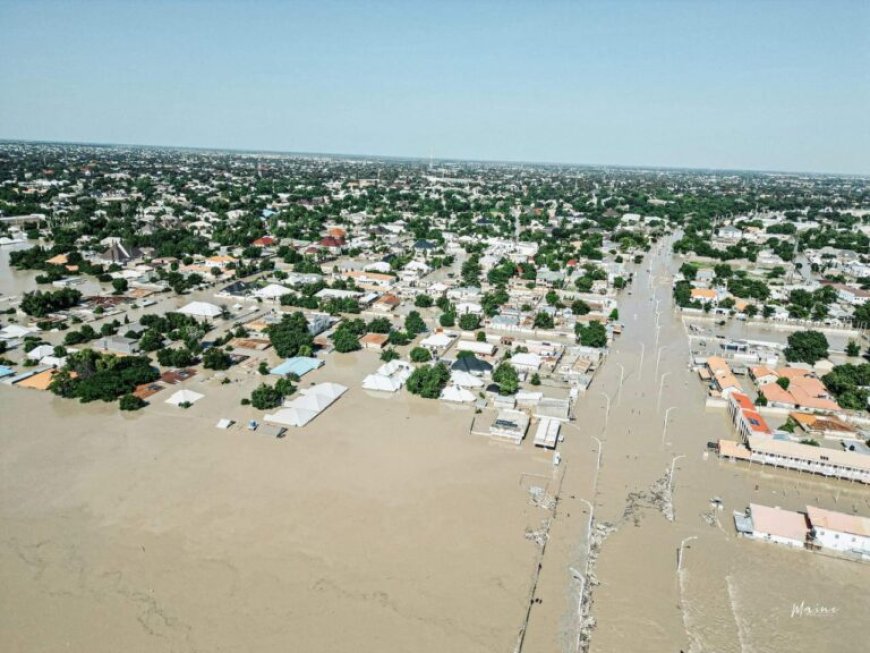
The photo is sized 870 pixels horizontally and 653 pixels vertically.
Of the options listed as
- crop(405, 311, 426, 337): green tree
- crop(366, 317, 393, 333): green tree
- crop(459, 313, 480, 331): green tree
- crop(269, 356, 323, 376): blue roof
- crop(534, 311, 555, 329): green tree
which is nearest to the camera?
crop(269, 356, 323, 376): blue roof

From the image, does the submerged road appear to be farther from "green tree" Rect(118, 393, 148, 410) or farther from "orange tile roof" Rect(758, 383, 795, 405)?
"green tree" Rect(118, 393, 148, 410)

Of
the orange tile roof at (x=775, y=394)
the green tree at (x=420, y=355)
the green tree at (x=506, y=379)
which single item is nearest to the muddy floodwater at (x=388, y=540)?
the green tree at (x=506, y=379)

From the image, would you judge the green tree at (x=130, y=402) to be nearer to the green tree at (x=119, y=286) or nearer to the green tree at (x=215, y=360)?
the green tree at (x=215, y=360)

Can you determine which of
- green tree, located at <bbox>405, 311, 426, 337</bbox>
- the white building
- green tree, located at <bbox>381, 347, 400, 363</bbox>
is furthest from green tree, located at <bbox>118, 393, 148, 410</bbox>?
the white building

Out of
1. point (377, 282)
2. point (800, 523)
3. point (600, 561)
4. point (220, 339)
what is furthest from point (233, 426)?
point (377, 282)

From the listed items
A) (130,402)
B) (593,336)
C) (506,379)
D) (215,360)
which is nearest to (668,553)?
(506,379)

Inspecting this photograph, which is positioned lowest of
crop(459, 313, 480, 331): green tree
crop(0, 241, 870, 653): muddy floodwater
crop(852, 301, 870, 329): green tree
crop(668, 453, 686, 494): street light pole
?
crop(0, 241, 870, 653): muddy floodwater
